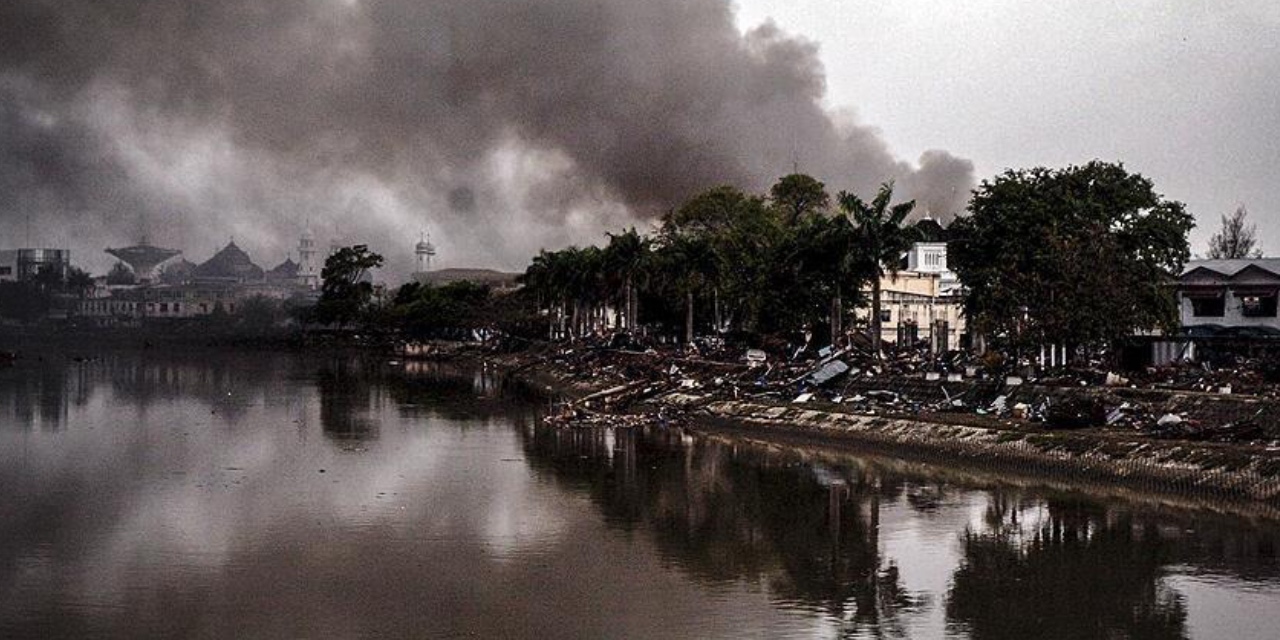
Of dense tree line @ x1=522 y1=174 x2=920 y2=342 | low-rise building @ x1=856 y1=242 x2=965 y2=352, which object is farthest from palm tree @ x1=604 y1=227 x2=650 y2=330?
low-rise building @ x1=856 y1=242 x2=965 y2=352

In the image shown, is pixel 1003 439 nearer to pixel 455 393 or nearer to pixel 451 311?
pixel 455 393

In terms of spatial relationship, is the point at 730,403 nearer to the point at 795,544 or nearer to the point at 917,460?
the point at 917,460

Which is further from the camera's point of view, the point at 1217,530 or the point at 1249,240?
the point at 1249,240

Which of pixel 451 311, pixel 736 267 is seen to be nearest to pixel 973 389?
pixel 736 267

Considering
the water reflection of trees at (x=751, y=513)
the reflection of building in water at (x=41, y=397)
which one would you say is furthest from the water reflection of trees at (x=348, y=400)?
the reflection of building in water at (x=41, y=397)

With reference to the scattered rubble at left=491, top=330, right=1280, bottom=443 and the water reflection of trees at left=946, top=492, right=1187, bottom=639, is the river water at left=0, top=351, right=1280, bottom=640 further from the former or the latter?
the scattered rubble at left=491, top=330, right=1280, bottom=443

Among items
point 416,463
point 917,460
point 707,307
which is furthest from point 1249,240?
point 416,463
